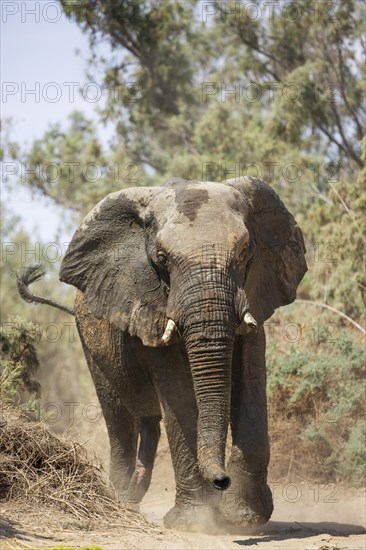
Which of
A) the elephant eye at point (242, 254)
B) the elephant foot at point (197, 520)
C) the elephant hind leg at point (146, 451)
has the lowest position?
the elephant hind leg at point (146, 451)

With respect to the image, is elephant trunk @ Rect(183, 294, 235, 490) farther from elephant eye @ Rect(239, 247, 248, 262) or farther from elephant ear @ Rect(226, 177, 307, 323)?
elephant ear @ Rect(226, 177, 307, 323)

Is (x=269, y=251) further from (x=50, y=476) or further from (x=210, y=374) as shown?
(x=50, y=476)

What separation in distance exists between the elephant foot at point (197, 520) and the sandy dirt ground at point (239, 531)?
10cm

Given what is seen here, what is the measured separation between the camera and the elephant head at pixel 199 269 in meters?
8.18

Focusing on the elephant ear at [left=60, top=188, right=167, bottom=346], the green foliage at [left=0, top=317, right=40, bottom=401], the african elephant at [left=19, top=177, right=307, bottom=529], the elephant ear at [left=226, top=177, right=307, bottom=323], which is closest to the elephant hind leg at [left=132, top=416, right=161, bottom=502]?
the green foliage at [left=0, top=317, right=40, bottom=401]

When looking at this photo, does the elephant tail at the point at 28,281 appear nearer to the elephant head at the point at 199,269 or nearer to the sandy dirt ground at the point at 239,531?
the elephant head at the point at 199,269

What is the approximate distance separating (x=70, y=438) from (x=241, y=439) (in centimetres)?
143

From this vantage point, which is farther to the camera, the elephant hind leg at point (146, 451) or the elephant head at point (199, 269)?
the elephant hind leg at point (146, 451)

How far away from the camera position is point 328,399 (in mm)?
14359

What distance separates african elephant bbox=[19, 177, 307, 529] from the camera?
822 centimetres

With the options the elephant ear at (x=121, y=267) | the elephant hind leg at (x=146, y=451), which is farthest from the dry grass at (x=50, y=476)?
the elephant hind leg at (x=146, y=451)

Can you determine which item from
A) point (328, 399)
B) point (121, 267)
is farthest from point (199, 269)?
point (328, 399)

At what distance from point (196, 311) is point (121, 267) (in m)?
1.62

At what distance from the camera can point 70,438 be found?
363 inches
